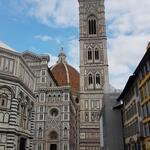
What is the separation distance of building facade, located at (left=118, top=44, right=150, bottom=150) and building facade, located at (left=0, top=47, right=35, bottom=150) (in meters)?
11.9

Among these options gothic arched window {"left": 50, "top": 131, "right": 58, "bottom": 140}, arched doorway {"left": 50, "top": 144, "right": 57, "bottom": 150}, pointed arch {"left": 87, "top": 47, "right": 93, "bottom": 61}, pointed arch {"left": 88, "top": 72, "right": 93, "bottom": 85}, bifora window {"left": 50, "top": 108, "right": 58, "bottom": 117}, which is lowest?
arched doorway {"left": 50, "top": 144, "right": 57, "bottom": 150}

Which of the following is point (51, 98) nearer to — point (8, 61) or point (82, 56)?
point (82, 56)

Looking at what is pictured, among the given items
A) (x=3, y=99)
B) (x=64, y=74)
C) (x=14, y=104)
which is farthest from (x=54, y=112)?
(x=64, y=74)

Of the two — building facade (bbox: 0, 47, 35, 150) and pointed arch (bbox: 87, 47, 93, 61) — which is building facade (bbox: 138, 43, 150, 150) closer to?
building facade (bbox: 0, 47, 35, 150)

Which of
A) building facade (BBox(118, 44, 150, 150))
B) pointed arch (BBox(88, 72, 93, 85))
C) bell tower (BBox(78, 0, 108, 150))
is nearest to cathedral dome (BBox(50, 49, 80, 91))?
pointed arch (BBox(88, 72, 93, 85))

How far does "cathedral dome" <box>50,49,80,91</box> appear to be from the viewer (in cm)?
8081

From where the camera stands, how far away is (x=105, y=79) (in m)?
61.1

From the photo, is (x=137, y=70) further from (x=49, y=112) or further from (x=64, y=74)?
(x=64, y=74)

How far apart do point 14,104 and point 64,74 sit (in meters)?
57.4

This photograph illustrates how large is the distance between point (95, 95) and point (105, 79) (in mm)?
4759

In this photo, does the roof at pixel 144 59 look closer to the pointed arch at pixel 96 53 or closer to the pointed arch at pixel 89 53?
the pointed arch at pixel 96 53

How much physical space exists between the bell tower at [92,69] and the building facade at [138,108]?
966 inches

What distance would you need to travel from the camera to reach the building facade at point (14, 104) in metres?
24.6

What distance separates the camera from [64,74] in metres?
83.1
